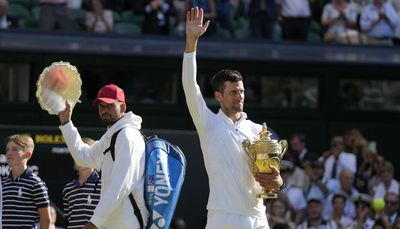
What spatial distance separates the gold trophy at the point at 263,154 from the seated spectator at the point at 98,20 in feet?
29.4

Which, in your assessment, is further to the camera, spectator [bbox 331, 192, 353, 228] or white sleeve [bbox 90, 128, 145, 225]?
spectator [bbox 331, 192, 353, 228]

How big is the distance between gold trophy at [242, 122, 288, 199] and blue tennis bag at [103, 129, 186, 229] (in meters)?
0.60

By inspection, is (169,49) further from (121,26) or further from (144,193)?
(144,193)

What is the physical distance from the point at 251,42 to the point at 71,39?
Result: 8.23 ft

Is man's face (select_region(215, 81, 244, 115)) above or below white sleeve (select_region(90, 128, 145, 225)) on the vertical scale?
above

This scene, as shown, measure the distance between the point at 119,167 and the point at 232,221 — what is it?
0.80 m

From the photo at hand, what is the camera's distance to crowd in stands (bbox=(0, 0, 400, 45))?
16.5 m

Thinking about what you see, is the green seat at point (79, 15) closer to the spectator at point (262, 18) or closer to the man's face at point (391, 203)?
the spectator at point (262, 18)

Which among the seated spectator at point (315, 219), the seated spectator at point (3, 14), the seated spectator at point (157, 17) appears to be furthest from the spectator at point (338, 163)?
the seated spectator at point (3, 14)

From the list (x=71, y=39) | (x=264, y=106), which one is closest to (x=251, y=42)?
(x=264, y=106)

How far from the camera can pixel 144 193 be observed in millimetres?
7691

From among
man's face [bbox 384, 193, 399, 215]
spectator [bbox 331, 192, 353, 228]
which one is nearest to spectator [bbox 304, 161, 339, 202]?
spectator [bbox 331, 192, 353, 228]

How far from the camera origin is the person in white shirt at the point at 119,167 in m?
7.50

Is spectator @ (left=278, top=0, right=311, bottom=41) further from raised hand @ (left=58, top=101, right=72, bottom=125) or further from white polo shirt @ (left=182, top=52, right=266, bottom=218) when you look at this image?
white polo shirt @ (left=182, top=52, right=266, bottom=218)
